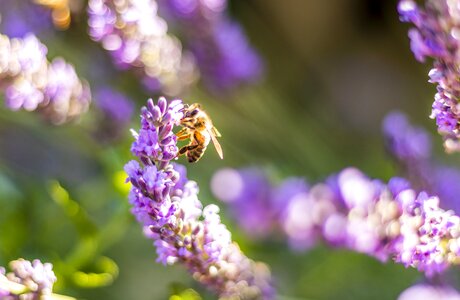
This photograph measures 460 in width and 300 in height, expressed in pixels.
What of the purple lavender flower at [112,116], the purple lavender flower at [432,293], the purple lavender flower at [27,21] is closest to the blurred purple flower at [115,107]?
the purple lavender flower at [112,116]

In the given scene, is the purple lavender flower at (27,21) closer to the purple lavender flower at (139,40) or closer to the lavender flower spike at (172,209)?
the purple lavender flower at (139,40)

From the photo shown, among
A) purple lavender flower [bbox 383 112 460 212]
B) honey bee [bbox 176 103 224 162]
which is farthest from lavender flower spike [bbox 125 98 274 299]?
purple lavender flower [bbox 383 112 460 212]

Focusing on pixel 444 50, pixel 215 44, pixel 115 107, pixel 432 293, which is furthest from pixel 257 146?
pixel 444 50

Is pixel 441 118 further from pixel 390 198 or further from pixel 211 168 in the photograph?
pixel 211 168

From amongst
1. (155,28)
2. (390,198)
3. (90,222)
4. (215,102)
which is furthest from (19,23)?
(390,198)

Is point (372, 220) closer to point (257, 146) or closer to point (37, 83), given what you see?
point (37, 83)

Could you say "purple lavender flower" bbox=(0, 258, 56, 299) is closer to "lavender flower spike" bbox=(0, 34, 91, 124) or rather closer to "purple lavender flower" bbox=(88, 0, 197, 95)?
"lavender flower spike" bbox=(0, 34, 91, 124)
